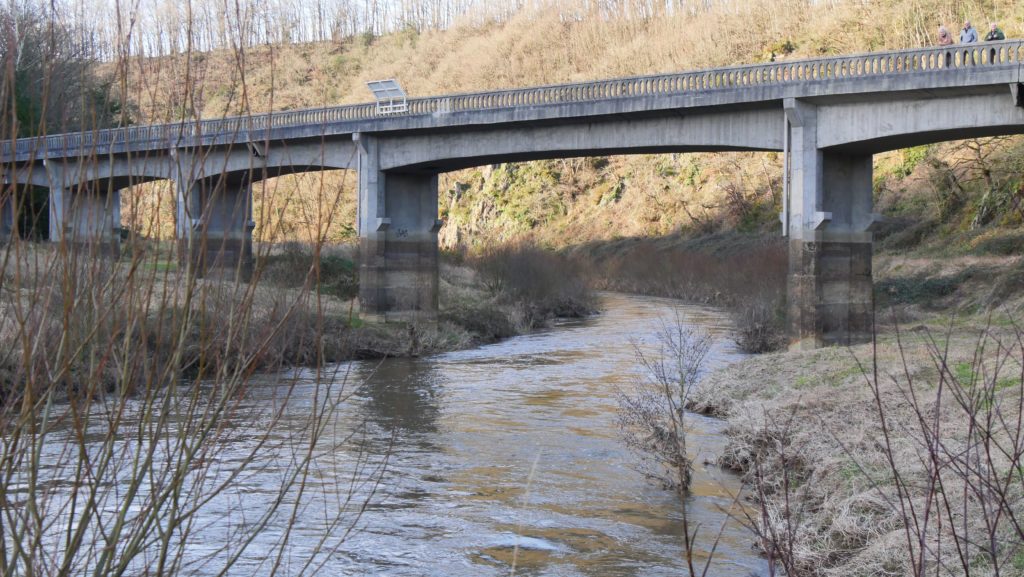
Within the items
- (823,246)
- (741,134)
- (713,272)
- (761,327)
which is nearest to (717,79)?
(741,134)

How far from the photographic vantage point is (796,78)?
2894 cm

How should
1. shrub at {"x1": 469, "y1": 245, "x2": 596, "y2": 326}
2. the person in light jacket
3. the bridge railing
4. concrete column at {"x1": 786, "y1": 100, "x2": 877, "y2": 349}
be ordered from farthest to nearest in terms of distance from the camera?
shrub at {"x1": 469, "y1": 245, "x2": 596, "y2": 326}, concrete column at {"x1": 786, "y1": 100, "x2": 877, "y2": 349}, the person in light jacket, the bridge railing

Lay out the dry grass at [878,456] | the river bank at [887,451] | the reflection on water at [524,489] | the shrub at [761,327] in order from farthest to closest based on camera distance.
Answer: the shrub at [761,327] < the reflection on water at [524,489] < the dry grass at [878,456] < the river bank at [887,451]

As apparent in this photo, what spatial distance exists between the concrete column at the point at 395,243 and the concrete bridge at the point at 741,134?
5cm

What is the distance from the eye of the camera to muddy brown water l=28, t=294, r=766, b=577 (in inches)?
397

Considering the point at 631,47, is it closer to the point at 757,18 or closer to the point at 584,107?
the point at 757,18

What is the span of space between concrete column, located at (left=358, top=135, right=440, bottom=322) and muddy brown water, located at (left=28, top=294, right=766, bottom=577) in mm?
13497

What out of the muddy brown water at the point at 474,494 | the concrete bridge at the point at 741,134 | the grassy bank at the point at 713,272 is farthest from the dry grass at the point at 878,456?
the grassy bank at the point at 713,272

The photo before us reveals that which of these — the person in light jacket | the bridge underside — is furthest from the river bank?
the person in light jacket

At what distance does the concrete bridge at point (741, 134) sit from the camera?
87.4 ft

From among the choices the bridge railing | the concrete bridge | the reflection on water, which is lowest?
the reflection on water

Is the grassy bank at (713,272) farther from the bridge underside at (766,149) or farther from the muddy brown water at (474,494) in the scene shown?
the muddy brown water at (474,494)

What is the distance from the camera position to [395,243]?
3803cm

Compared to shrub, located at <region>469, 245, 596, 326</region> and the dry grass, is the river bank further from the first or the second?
shrub, located at <region>469, 245, 596, 326</region>
